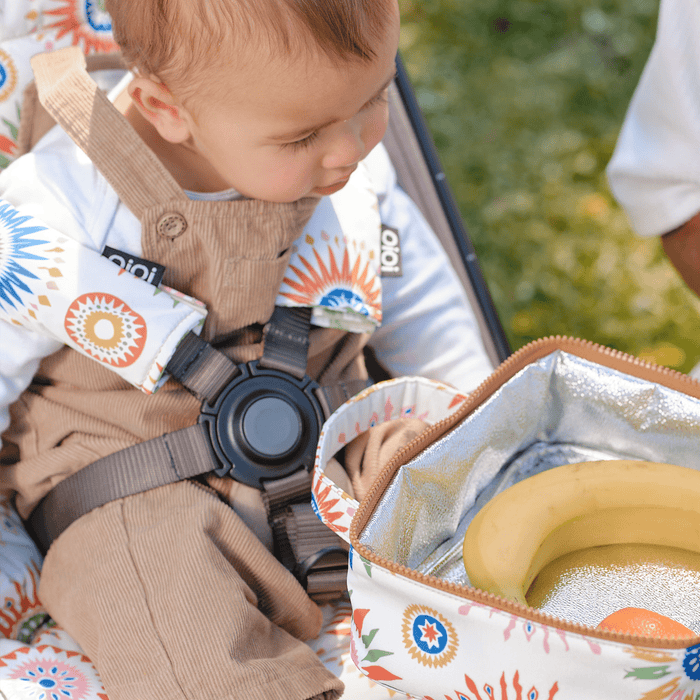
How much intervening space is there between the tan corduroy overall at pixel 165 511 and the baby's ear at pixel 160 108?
33 millimetres

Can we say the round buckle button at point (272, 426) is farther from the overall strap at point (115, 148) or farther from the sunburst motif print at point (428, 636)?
the sunburst motif print at point (428, 636)

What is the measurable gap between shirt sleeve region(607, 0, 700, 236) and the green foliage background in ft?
1.98

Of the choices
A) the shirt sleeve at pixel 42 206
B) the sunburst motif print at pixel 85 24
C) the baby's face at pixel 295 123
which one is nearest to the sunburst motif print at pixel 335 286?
the baby's face at pixel 295 123

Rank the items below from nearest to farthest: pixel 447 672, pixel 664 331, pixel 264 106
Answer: pixel 447 672 < pixel 264 106 < pixel 664 331

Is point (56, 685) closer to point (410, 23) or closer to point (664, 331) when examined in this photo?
point (664, 331)

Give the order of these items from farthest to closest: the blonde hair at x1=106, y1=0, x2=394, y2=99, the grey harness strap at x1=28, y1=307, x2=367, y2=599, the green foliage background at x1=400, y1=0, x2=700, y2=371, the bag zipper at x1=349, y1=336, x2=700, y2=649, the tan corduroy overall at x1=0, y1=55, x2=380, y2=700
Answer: the green foliage background at x1=400, y1=0, x2=700, y2=371 → the grey harness strap at x1=28, y1=307, x2=367, y2=599 → the tan corduroy overall at x1=0, y1=55, x2=380, y2=700 → the blonde hair at x1=106, y1=0, x2=394, y2=99 → the bag zipper at x1=349, y1=336, x2=700, y2=649

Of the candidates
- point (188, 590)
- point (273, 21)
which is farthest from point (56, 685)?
point (273, 21)

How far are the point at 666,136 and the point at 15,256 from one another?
2.88ft

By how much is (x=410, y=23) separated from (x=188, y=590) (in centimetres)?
183

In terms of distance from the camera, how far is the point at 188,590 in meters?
0.84

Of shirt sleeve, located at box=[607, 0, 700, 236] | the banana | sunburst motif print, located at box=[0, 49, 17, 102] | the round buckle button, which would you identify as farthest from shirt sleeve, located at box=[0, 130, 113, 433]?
shirt sleeve, located at box=[607, 0, 700, 236]

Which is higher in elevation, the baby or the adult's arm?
the baby

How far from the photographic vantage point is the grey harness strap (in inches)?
36.5

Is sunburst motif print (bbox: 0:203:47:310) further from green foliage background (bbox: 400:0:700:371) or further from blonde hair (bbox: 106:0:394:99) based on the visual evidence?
green foliage background (bbox: 400:0:700:371)
